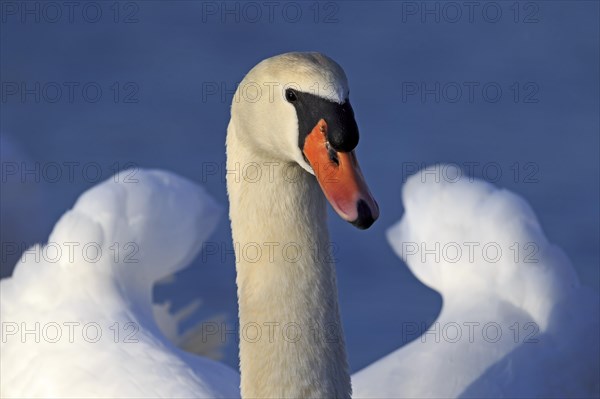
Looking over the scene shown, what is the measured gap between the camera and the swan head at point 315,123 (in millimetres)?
2549

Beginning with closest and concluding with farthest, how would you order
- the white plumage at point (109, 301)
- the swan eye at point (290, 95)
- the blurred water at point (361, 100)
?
1. the swan eye at point (290, 95)
2. the white plumage at point (109, 301)
3. the blurred water at point (361, 100)

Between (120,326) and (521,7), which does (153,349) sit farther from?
(521,7)

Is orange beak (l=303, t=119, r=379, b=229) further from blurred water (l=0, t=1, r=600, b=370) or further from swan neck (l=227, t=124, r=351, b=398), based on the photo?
blurred water (l=0, t=1, r=600, b=370)

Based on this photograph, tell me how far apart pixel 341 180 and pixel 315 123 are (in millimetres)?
122

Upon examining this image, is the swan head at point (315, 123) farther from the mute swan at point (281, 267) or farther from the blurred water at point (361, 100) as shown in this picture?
the blurred water at point (361, 100)

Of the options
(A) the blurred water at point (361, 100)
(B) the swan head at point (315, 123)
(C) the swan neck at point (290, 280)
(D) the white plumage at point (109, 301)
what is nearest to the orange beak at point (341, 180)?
(B) the swan head at point (315, 123)

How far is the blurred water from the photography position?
634 cm

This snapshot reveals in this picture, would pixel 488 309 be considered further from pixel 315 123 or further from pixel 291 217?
pixel 315 123

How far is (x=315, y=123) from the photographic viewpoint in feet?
8.52

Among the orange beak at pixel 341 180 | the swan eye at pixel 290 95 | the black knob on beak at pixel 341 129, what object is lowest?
the orange beak at pixel 341 180

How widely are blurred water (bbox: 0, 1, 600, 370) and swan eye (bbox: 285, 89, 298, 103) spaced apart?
3.26 meters

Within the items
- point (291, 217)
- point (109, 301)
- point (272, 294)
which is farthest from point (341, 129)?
point (109, 301)

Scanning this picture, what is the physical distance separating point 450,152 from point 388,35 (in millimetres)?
1305

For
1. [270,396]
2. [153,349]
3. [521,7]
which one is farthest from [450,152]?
[270,396]
